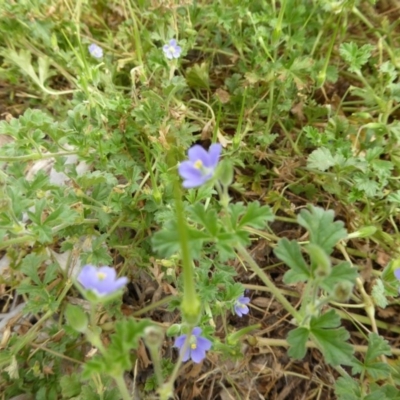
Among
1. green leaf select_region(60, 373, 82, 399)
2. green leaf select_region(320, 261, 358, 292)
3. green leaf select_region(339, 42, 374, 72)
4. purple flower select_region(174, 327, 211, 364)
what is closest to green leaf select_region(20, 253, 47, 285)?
green leaf select_region(60, 373, 82, 399)

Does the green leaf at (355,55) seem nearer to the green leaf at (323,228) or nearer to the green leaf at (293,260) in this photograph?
the green leaf at (323,228)

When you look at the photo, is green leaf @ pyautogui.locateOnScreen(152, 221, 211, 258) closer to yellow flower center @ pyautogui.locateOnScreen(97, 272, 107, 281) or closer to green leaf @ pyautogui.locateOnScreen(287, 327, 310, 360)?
yellow flower center @ pyautogui.locateOnScreen(97, 272, 107, 281)

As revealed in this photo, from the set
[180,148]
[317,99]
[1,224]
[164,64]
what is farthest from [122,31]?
[1,224]

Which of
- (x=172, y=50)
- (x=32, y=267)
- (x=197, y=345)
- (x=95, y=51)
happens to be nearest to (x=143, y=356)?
(x=197, y=345)

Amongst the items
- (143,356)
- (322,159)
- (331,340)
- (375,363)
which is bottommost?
(143,356)

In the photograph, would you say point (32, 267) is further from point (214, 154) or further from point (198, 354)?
point (214, 154)
